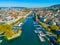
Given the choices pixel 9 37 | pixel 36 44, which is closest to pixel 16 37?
pixel 9 37

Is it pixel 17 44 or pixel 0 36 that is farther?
pixel 0 36

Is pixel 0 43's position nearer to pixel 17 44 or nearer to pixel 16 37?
pixel 17 44

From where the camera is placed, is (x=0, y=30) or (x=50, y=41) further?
(x=0, y=30)

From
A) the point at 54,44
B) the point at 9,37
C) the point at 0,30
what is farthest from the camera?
the point at 0,30

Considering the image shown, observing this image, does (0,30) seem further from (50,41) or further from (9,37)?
(50,41)

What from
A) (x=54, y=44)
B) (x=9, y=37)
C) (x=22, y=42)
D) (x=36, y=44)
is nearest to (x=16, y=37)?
(x=9, y=37)

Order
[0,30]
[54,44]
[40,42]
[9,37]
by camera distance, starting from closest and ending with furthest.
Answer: [54,44]
[40,42]
[9,37]
[0,30]

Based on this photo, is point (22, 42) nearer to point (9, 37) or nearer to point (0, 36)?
point (9, 37)
